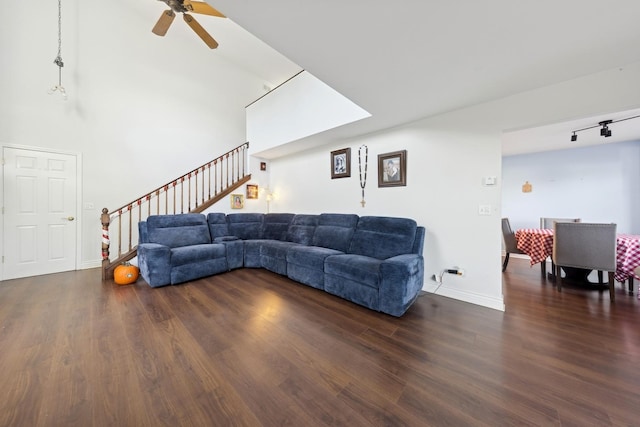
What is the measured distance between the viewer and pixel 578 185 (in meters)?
4.82

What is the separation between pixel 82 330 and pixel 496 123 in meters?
4.66

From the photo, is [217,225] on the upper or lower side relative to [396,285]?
upper

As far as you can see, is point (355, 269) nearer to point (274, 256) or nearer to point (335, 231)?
point (335, 231)

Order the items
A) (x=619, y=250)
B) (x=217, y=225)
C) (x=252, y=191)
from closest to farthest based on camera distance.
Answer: (x=619, y=250), (x=217, y=225), (x=252, y=191)

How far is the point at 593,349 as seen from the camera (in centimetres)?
177

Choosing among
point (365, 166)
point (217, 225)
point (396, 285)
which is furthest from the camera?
point (217, 225)

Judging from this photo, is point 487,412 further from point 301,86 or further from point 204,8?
point 204,8

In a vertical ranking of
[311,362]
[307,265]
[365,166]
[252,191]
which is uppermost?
[365,166]

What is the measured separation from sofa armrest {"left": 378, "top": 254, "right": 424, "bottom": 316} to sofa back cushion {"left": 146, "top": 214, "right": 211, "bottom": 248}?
3.18m

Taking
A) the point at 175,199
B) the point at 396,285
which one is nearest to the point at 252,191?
the point at 175,199

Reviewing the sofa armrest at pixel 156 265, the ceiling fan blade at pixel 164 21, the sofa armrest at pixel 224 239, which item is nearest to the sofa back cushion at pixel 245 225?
the sofa armrest at pixel 224 239

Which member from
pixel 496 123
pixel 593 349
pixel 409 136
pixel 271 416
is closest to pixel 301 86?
pixel 409 136

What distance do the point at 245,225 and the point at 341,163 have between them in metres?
2.35

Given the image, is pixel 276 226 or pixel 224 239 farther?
pixel 276 226
